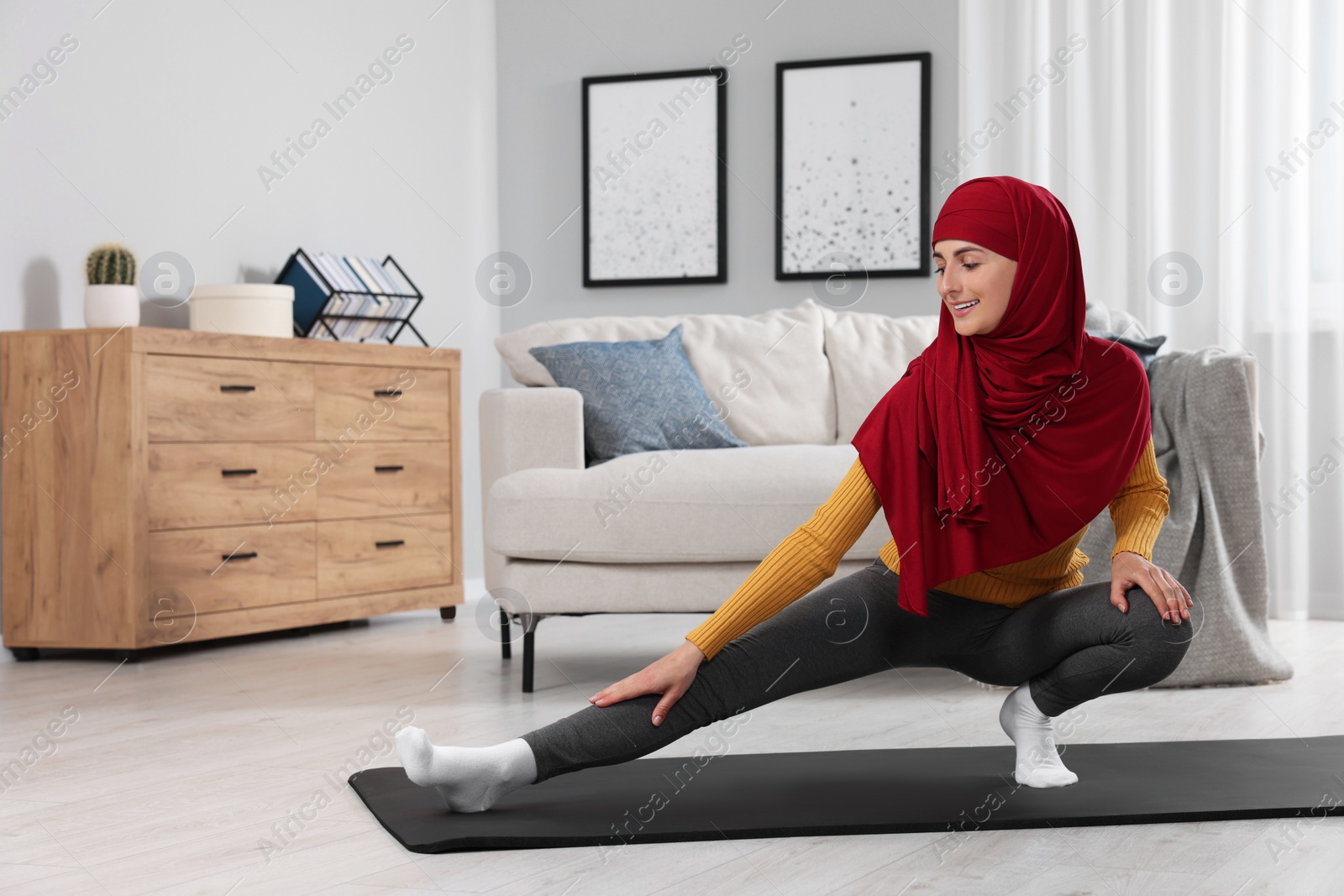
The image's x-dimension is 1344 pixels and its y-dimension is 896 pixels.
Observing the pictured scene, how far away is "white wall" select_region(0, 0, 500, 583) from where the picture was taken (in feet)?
10.7

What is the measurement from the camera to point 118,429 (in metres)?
3.11

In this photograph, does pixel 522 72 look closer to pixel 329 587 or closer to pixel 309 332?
pixel 309 332

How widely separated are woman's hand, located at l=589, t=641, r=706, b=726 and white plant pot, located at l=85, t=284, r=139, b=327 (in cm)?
213

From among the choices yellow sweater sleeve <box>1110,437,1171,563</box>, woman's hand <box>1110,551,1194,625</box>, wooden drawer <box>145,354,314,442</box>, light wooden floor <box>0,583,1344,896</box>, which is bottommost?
light wooden floor <box>0,583,1344,896</box>

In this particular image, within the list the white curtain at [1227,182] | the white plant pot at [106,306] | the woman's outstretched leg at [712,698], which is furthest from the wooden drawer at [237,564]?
the white curtain at [1227,182]

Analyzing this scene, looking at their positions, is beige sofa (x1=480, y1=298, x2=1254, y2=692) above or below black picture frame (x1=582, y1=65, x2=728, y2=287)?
below

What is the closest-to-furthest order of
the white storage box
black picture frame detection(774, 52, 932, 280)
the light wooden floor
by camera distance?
the light wooden floor
the white storage box
black picture frame detection(774, 52, 932, 280)

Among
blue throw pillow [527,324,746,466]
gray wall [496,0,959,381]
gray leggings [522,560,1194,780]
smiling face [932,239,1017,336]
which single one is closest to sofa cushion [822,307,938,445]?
blue throw pillow [527,324,746,466]

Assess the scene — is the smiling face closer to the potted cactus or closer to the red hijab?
the red hijab

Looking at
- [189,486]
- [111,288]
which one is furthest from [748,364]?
[111,288]

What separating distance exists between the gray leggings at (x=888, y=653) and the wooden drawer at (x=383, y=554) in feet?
7.03

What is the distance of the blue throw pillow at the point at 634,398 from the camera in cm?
307

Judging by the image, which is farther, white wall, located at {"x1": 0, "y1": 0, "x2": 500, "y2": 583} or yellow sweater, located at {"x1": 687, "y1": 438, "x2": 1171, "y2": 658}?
white wall, located at {"x1": 0, "y1": 0, "x2": 500, "y2": 583}

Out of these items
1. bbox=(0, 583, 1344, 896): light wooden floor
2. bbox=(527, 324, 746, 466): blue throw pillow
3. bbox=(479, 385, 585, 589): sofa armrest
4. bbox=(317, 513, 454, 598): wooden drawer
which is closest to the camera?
bbox=(0, 583, 1344, 896): light wooden floor
